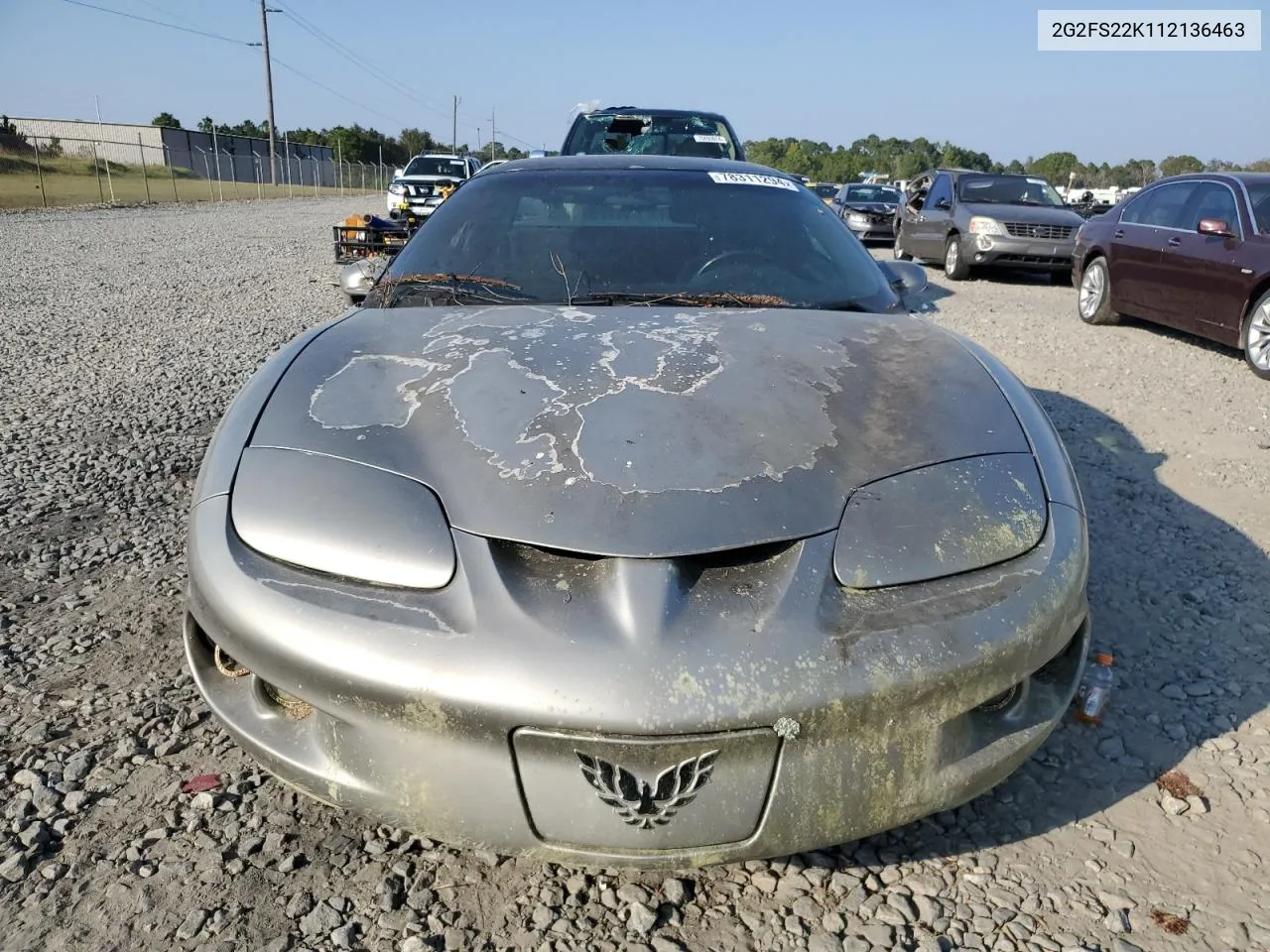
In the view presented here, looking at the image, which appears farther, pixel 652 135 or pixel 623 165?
pixel 652 135

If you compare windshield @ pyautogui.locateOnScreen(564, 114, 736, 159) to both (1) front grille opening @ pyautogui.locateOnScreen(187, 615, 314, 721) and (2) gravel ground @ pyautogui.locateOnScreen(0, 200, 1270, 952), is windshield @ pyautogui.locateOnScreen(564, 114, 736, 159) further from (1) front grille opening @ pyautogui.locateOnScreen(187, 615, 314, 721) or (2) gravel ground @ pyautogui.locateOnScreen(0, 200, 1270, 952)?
(1) front grille opening @ pyautogui.locateOnScreen(187, 615, 314, 721)

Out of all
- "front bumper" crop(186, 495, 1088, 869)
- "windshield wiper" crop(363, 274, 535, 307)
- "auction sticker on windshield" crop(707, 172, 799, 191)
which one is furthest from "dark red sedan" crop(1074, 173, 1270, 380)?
"front bumper" crop(186, 495, 1088, 869)

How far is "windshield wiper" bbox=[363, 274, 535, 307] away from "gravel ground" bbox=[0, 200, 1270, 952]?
1.18m

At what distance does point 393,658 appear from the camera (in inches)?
57.1

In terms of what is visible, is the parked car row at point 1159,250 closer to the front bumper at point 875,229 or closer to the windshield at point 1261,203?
the windshield at point 1261,203

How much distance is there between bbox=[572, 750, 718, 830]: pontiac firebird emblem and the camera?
1.41m

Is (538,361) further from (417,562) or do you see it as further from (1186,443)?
(1186,443)

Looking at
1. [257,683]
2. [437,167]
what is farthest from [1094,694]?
[437,167]

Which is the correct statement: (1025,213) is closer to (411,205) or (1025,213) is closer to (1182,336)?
(1182,336)

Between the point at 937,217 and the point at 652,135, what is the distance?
6.03 m

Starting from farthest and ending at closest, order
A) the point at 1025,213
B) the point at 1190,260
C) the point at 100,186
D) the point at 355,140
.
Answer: the point at 355,140
the point at 100,186
the point at 1025,213
the point at 1190,260

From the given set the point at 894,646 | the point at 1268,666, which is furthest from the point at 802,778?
the point at 1268,666

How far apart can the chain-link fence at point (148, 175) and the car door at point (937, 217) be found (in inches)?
806

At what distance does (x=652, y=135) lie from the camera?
8.19m
